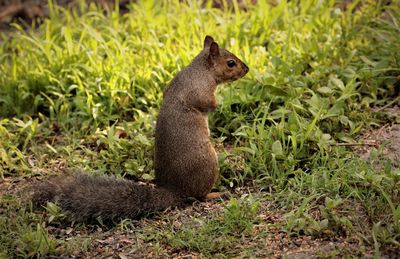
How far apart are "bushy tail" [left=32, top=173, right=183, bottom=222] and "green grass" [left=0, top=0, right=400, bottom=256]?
9.2 inches

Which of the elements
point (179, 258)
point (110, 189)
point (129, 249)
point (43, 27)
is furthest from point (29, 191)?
point (43, 27)

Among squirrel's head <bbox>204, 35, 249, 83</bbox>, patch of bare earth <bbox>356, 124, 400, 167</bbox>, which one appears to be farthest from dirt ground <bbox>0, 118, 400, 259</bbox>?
squirrel's head <bbox>204, 35, 249, 83</bbox>

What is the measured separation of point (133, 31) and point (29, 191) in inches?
95.9

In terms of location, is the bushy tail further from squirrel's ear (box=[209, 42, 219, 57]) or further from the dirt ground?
squirrel's ear (box=[209, 42, 219, 57])

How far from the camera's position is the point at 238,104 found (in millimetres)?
5156

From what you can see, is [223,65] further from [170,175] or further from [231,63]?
[170,175]

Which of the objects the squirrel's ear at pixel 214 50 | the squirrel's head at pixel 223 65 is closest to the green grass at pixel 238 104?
A: the squirrel's head at pixel 223 65

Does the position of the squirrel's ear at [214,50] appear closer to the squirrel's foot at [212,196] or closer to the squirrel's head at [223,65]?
the squirrel's head at [223,65]

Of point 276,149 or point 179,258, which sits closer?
point 179,258

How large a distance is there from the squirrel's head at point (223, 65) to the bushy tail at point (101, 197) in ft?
3.36

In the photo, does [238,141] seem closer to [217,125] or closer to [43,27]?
[217,125]

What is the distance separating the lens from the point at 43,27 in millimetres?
6570

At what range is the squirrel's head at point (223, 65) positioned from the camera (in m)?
4.63

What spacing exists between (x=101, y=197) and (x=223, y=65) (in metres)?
1.38
